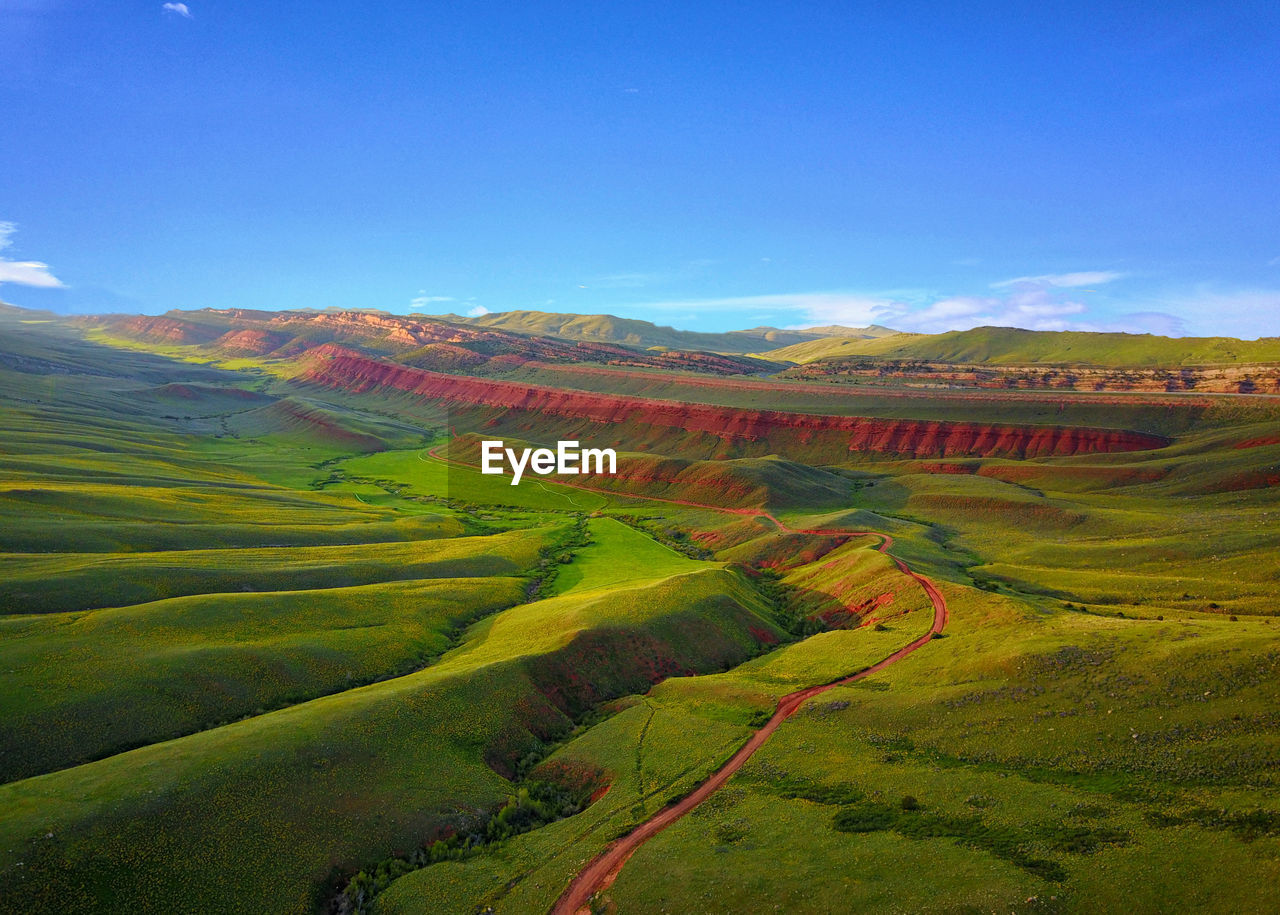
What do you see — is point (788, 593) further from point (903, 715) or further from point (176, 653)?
point (176, 653)

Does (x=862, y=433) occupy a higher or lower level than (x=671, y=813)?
higher

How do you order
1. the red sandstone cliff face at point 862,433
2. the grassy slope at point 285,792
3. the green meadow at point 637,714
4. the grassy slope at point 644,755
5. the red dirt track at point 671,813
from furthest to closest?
the red sandstone cliff face at point 862,433 → the grassy slope at point 644,755 → the grassy slope at point 285,792 → the red dirt track at point 671,813 → the green meadow at point 637,714

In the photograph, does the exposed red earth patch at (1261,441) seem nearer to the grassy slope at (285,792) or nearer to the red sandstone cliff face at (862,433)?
the red sandstone cliff face at (862,433)

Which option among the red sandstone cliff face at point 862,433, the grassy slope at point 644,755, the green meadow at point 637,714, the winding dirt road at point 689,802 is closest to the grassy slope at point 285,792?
the green meadow at point 637,714

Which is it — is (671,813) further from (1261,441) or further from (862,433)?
(862,433)

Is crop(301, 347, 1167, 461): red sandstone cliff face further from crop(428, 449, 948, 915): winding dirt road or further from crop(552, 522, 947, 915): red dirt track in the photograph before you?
crop(552, 522, 947, 915): red dirt track

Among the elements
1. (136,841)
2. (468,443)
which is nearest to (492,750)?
(136,841)

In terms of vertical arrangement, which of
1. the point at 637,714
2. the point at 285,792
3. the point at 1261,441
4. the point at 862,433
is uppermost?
the point at 1261,441

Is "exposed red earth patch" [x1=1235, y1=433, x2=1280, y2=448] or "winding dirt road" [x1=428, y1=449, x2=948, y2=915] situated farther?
"exposed red earth patch" [x1=1235, y1=433, x2=1280, y2=448]

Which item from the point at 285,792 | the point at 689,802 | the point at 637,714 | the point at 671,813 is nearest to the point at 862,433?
the point at 637,714

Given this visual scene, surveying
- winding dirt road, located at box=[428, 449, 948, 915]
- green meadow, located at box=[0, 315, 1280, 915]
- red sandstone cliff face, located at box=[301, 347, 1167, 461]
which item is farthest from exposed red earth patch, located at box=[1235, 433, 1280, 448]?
winding dirt road, located at box=[428, 449, 948, 915]

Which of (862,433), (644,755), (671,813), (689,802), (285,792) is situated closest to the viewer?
(671,813)
